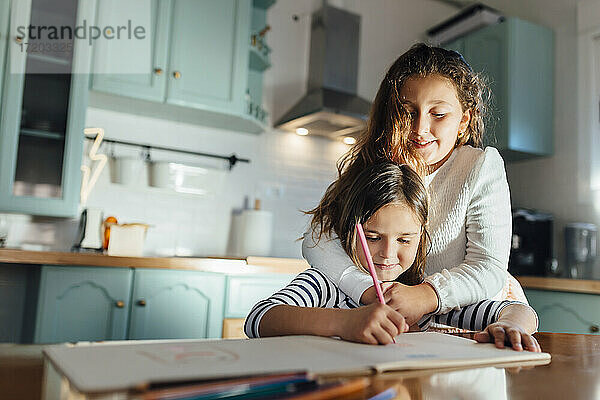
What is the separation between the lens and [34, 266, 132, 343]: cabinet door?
1866 mm

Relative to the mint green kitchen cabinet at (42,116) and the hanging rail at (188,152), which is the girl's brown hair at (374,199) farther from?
the hanging rail at (188,152)

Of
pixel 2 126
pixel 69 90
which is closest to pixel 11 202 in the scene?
pixel 2 126

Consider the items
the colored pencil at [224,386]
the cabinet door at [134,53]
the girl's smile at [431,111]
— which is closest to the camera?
the colored pencil at [224,386]

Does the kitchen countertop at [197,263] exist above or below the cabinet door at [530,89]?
below

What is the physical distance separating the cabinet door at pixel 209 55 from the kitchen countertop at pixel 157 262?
73 centimetres

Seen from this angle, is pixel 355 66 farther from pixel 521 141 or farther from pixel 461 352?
pixel 461 352

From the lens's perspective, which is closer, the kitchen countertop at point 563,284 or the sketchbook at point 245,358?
the sketchbook at point 245,358

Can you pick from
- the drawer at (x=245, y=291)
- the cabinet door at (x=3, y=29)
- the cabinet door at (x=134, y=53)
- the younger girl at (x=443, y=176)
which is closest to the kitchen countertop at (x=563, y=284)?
the drawer at (x=245, y=291)

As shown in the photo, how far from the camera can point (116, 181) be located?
248 centimetres

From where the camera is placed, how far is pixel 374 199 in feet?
2.89

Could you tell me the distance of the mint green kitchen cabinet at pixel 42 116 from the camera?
6.72ft

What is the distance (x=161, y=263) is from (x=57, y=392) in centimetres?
162

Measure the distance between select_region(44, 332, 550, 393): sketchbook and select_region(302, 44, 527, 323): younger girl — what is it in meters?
0.20

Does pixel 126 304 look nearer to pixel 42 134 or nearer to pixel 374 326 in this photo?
pixel 42 134
